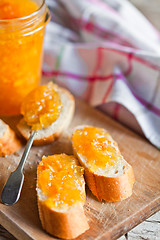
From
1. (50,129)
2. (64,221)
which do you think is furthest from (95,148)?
(64,221)

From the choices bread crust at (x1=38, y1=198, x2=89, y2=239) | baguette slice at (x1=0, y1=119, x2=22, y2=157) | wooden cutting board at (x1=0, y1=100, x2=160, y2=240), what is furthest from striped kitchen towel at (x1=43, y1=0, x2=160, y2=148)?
bread crust at (x1=38, y1=198, x2=89, y2=239)

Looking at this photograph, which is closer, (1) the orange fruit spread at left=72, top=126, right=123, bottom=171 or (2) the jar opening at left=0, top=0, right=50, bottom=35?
(1) the orange fruit spread at left=72, top=126, right=123, bottom=171

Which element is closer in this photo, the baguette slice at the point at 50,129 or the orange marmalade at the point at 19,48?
the orange marmalade at the point at 19,48

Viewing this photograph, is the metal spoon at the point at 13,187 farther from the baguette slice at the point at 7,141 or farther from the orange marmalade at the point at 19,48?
the orange marmalade at the point at 19,48

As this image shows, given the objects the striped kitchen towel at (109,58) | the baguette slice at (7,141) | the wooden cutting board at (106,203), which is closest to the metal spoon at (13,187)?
the wooden cutting board at (106,203)

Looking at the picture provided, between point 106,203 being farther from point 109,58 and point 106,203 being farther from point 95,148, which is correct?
point 109,58

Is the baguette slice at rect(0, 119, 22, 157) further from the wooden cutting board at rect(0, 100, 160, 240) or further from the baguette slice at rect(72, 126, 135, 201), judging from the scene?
the baguette slice at rect(72, 126, 135, 201)
